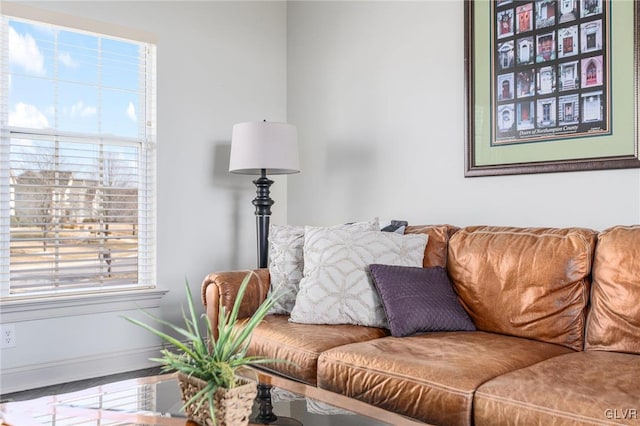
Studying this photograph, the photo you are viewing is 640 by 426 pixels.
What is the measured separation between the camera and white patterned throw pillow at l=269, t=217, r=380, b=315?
8.57 ft

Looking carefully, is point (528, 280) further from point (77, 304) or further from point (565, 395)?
point (77, 304)

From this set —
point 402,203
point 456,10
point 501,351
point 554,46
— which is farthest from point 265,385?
point 456,10

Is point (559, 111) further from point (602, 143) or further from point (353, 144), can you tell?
point (353, 144)

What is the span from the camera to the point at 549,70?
2535 millimetres

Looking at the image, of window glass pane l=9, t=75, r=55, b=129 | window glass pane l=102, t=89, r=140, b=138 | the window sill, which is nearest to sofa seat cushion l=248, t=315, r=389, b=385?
the window sill

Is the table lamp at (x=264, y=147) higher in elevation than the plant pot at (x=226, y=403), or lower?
higher

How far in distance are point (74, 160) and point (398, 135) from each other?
1893mm

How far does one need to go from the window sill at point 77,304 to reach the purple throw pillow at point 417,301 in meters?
1.57

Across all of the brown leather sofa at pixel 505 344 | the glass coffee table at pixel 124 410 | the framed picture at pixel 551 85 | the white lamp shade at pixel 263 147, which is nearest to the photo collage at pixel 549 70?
the framed picture at pixel 551 85

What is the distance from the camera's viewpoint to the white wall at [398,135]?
2547 millimetres

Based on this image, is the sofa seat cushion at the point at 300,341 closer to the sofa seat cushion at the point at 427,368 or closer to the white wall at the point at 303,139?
the sofa seat cushion at the point at 427,368

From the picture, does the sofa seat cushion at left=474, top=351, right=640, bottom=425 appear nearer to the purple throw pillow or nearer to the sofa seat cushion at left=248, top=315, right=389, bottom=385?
the purple throw pillow

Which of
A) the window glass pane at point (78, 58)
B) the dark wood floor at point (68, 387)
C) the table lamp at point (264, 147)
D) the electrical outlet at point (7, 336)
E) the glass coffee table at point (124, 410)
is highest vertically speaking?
the window glass pane at point (78, 58)

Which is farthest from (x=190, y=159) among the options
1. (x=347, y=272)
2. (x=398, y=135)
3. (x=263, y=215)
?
(x=347, y=272)
